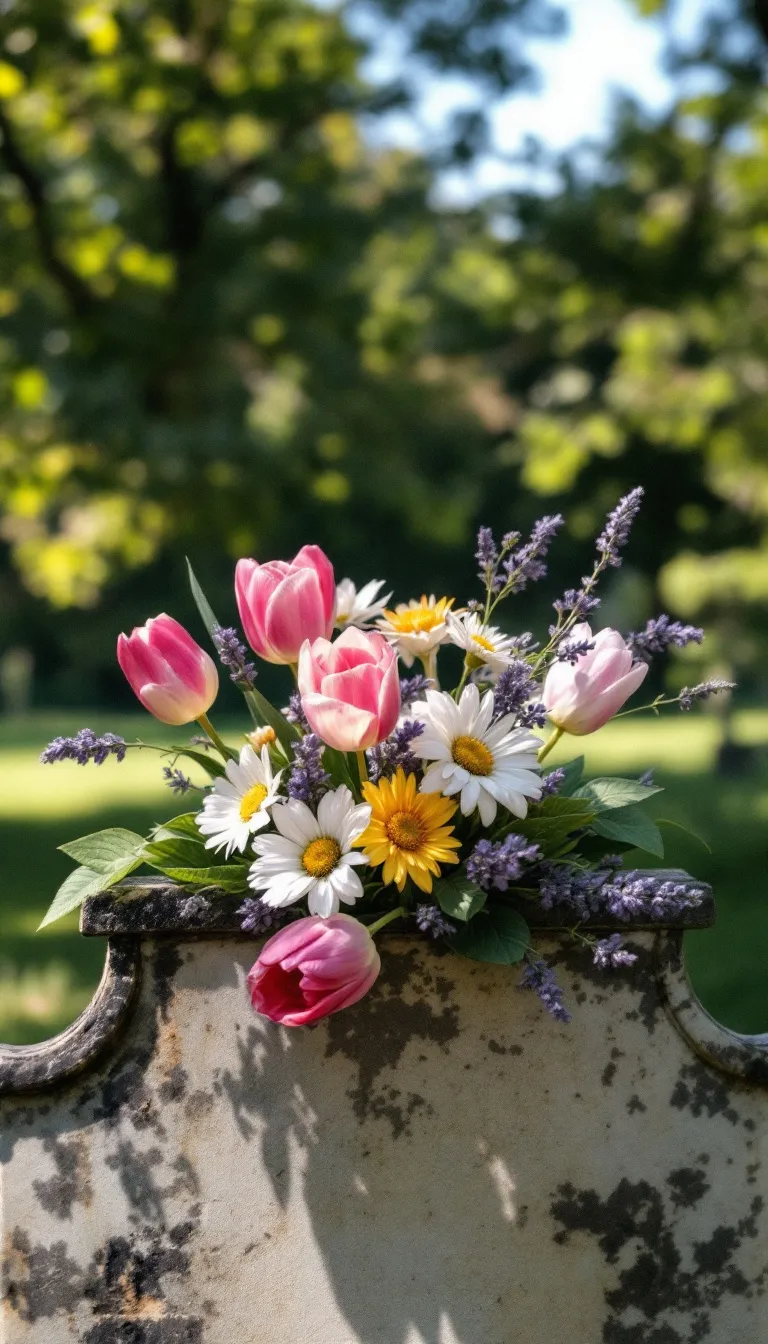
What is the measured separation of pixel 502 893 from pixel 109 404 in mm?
8290

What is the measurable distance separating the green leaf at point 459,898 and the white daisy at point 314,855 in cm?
12

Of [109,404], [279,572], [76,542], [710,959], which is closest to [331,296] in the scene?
[109,404]

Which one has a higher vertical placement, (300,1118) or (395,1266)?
(300,1118)

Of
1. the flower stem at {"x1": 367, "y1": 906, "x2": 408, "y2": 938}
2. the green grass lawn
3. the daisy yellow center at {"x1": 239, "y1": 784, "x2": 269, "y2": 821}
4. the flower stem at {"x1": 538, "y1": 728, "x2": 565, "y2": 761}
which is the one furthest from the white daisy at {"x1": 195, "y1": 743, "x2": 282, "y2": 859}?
the green grass lawn

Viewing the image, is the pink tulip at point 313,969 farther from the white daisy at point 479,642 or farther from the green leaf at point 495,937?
the white daisy at point 479,642

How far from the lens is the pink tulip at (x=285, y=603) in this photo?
2.03 metres

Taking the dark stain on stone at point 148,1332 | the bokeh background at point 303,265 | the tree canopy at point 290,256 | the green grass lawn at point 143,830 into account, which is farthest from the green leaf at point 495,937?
the tree canopy at point 290,256

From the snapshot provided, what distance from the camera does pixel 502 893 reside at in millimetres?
1948

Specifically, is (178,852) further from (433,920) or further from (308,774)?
(433,920)

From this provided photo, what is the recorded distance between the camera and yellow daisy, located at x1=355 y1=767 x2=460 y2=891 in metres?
1.83

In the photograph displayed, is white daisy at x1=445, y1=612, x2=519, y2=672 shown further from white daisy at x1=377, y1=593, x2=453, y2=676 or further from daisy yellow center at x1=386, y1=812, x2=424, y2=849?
daisy yellow center at x1=386, y1=812, x2=424, y2=849

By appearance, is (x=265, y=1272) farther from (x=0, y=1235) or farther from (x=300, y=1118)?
(x=0, y=1235)

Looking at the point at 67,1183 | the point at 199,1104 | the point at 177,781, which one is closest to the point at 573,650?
the point at 177,781

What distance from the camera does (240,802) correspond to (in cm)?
195
